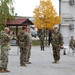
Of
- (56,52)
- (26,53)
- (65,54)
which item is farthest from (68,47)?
(26,53)

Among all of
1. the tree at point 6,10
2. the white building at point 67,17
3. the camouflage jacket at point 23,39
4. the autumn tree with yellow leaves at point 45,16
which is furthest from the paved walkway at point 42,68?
the tree at point 6,10

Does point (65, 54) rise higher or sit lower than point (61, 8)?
lower

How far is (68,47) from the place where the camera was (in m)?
30.7

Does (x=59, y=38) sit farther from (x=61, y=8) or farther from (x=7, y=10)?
(x=7, y=10)

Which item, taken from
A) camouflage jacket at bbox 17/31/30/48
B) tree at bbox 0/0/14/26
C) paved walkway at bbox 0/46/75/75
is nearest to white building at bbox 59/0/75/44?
tree at bbox 0/0/14/26

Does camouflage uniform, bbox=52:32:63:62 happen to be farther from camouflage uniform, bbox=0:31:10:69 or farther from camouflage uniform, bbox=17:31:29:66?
camouflage uniform, bbox=0:31:10:69

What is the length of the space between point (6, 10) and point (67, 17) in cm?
1557

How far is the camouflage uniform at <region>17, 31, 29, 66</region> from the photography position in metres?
19.5

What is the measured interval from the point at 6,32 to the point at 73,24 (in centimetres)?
2829

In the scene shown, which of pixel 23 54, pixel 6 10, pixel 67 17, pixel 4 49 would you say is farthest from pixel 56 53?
pixel 6 10

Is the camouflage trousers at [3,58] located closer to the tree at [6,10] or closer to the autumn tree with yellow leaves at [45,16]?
the autumn tree with yellow leaves at [45,16]

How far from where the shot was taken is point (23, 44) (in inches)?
767

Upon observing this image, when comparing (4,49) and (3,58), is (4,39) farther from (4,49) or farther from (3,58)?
(3,58)

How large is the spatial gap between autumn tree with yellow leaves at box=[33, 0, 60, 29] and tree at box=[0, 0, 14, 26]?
3373mm
